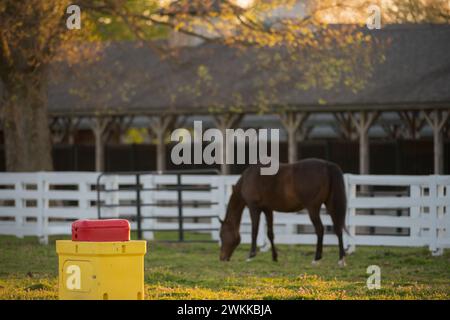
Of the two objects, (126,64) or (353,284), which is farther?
(126,64)

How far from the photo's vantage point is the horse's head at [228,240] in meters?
16.4

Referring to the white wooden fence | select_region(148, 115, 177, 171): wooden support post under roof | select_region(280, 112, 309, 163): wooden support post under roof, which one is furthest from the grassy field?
select_region(148, 115, 177, 171): wooden support post under roof

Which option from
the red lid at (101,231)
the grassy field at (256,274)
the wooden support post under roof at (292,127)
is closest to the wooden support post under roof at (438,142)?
the wooden support post under roof at (292,127)

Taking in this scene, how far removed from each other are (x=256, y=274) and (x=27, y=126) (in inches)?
449

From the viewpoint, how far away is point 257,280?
13.0m

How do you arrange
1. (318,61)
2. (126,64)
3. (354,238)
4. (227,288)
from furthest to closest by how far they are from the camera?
(126,64), (318,61), (354,238), (227,288)

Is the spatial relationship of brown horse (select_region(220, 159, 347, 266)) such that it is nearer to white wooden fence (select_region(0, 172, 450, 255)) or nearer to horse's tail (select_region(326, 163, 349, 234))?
horse's tail (select_region(326, 163, 349, 234))

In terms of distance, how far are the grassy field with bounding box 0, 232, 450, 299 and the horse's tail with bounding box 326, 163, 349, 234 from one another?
0.64 meters

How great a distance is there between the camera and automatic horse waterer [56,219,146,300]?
8.77 m

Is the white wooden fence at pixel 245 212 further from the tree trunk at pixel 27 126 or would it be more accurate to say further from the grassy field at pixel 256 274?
the tree trunk at pixel 27 126

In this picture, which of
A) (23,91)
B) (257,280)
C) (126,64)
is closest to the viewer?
(257,280)
